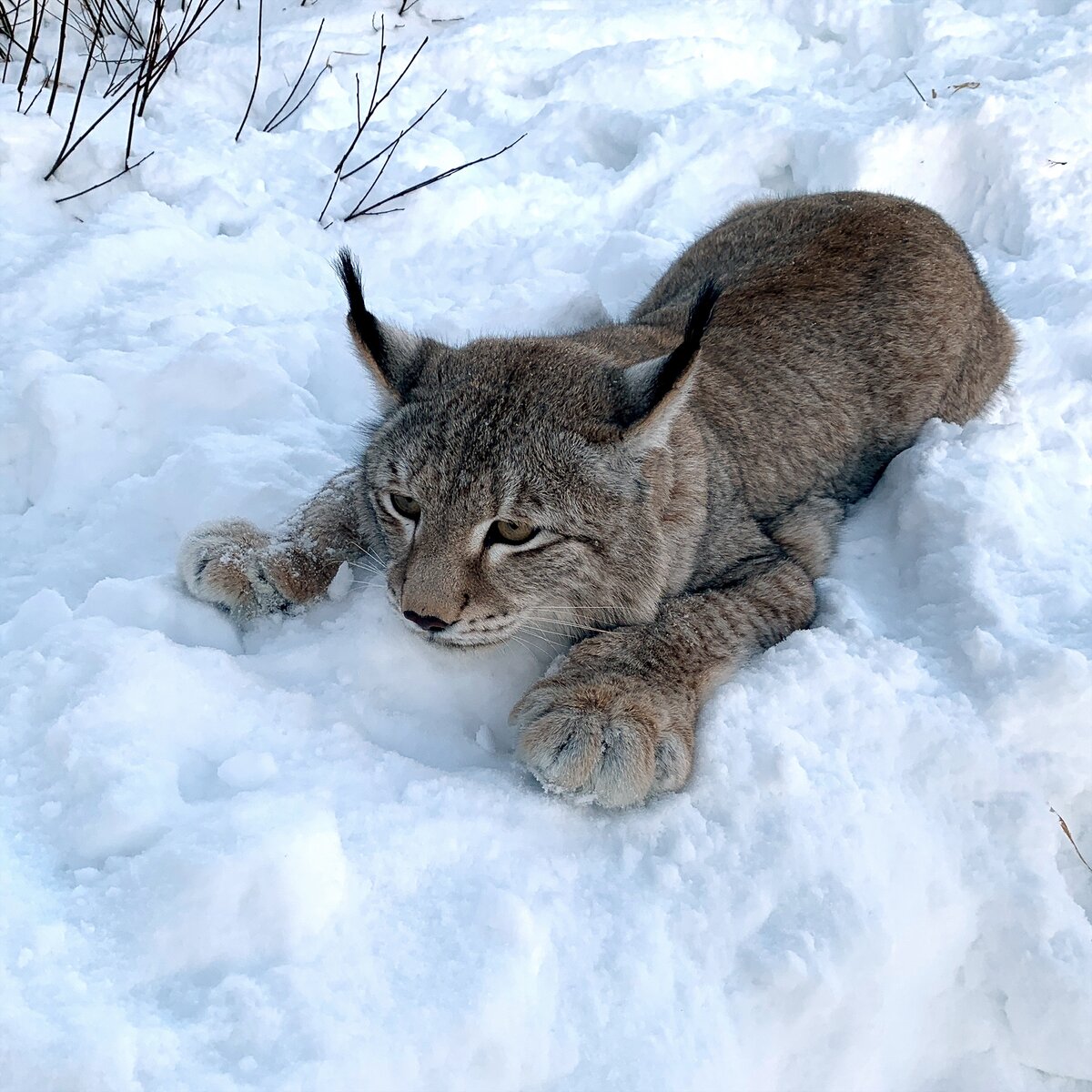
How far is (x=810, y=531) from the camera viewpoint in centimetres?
379

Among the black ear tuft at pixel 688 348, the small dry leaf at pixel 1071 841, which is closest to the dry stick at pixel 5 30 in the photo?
the black ear tuft at pixel 688 348

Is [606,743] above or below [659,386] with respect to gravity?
below

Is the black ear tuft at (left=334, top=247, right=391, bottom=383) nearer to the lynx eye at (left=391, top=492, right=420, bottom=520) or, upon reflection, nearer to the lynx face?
the lynx face

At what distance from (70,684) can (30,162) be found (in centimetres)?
357

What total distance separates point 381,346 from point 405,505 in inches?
21.3

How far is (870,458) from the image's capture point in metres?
4.13

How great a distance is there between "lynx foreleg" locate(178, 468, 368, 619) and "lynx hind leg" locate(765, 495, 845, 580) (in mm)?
1513

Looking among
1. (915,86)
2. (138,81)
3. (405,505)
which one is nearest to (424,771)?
(405,505)

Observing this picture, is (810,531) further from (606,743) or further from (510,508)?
(606,743)

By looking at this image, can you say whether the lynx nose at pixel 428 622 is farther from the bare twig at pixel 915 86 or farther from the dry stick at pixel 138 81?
the bare twig at pixel 915 86

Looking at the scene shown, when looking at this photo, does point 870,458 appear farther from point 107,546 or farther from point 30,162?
point 30,162

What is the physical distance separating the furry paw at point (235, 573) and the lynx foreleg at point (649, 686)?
87 cm

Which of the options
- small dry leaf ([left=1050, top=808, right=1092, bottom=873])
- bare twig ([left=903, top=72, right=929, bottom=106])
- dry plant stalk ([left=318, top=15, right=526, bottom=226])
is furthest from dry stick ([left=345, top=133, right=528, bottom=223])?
small dry leaf ([left=1050, top=808, right=1092, bottom=873])

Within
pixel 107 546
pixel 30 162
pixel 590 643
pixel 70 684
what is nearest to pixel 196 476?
pixel 107 546
